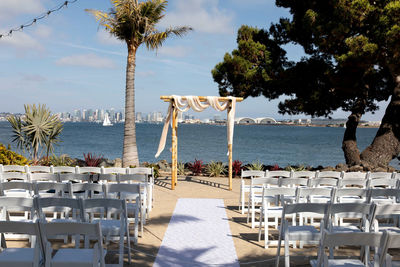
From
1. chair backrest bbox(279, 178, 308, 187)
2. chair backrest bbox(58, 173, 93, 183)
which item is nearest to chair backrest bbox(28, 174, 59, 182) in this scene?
chair backrest bbox(58, 173, 93, 183)

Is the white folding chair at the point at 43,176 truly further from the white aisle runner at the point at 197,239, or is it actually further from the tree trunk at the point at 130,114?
the tree trunk at the point at 130,114

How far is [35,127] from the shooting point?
14.6 meters

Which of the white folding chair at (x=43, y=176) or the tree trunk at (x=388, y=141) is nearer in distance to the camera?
the white folding chair at (x=43, y=176)

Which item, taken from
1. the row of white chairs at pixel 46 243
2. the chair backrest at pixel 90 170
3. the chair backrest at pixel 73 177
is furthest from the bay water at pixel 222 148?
the row of white chairs at pixel 46 243

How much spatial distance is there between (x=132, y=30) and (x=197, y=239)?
9515mm

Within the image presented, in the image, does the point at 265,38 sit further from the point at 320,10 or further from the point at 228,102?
the point at 228,102

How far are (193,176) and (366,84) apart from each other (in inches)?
338

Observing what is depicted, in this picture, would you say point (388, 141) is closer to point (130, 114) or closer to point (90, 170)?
point (130, 114)

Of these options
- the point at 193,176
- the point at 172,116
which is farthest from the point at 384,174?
the point at 193,176

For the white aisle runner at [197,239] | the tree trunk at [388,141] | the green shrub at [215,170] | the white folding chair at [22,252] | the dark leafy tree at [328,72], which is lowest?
the white aisle runner at [197,239]

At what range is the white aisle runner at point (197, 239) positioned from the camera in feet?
16.5

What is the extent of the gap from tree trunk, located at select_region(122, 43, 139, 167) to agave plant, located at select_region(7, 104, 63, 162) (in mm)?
3226

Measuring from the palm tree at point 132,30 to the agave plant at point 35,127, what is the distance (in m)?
3.33

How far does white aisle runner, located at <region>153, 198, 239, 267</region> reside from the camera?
16.5 ft
